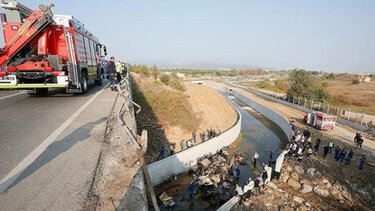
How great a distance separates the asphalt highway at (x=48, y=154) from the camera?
134 inches

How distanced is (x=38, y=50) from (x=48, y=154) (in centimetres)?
706

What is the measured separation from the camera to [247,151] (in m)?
21.6

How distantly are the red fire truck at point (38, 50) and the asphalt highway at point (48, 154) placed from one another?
157 cm

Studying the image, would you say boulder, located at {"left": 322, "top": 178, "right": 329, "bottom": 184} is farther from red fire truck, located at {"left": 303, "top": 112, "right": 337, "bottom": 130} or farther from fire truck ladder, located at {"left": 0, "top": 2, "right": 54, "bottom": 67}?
fire truck ladder, located at {"left": 0, "top": 2, "right": 54, "bottom": 67}

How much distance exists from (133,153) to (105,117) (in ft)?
11.0

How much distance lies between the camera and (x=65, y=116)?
7625 millimetres

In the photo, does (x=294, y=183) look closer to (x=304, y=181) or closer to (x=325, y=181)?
(x=304, y=181)

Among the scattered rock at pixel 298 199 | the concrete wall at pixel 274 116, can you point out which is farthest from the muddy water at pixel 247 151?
the scattered rock at pixel 298 199

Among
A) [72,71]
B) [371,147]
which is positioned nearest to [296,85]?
[371,147]

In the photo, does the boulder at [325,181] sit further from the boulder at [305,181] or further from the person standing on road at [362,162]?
the person standing on road at [362,162]

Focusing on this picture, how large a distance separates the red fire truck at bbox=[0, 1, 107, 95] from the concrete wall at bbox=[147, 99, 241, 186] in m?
6.78

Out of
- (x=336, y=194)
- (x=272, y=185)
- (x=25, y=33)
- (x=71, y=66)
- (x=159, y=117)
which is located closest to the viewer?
(x=25, y=33)

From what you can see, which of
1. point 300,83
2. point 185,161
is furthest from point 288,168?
point 300,83

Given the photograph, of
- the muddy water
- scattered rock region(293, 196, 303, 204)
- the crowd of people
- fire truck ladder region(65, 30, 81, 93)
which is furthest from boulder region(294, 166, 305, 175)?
fire truck ladder region(65, 30, 81, 93)
